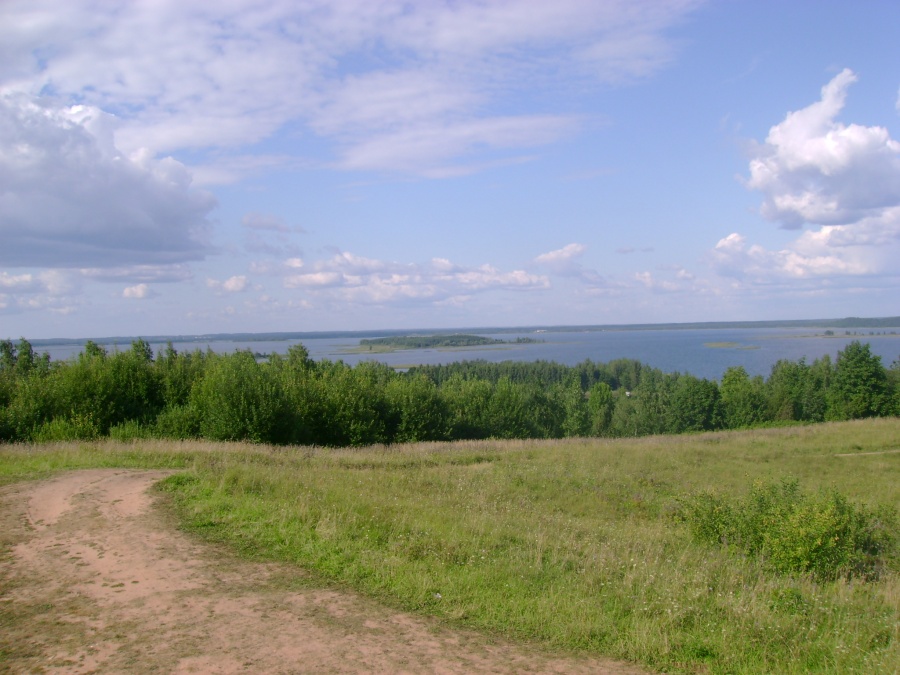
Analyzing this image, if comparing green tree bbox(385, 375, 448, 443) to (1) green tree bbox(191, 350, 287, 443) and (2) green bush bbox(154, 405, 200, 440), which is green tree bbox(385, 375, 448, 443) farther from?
(2) green bush bbox(154, 405, 200, 440)

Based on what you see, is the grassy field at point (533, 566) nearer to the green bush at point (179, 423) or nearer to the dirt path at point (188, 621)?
the dirt path at point (188, 621)

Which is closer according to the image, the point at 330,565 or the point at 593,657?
the point at 593,657

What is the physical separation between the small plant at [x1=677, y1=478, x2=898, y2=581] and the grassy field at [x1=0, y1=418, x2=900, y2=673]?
489 millimetres

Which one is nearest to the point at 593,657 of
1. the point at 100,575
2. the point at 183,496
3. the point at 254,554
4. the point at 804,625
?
the point at 804,625

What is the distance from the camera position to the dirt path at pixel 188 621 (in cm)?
516

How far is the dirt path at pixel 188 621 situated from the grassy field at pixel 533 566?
0.45 metres

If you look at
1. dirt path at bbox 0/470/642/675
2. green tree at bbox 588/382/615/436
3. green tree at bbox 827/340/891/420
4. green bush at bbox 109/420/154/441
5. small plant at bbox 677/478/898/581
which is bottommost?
green tree at bbox 588/382/615/436

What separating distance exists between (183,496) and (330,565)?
13.2 feet

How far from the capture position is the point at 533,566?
296 inches

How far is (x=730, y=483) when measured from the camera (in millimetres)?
21031

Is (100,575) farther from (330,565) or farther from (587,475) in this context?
(587,475)

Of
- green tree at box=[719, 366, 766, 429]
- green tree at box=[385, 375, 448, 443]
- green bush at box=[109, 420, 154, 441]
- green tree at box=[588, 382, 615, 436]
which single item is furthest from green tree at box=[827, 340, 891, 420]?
green bush at box=[109, 420, 154, 441]

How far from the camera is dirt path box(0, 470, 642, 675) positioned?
516cm

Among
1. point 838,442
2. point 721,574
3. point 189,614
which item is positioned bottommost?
point 838,442
